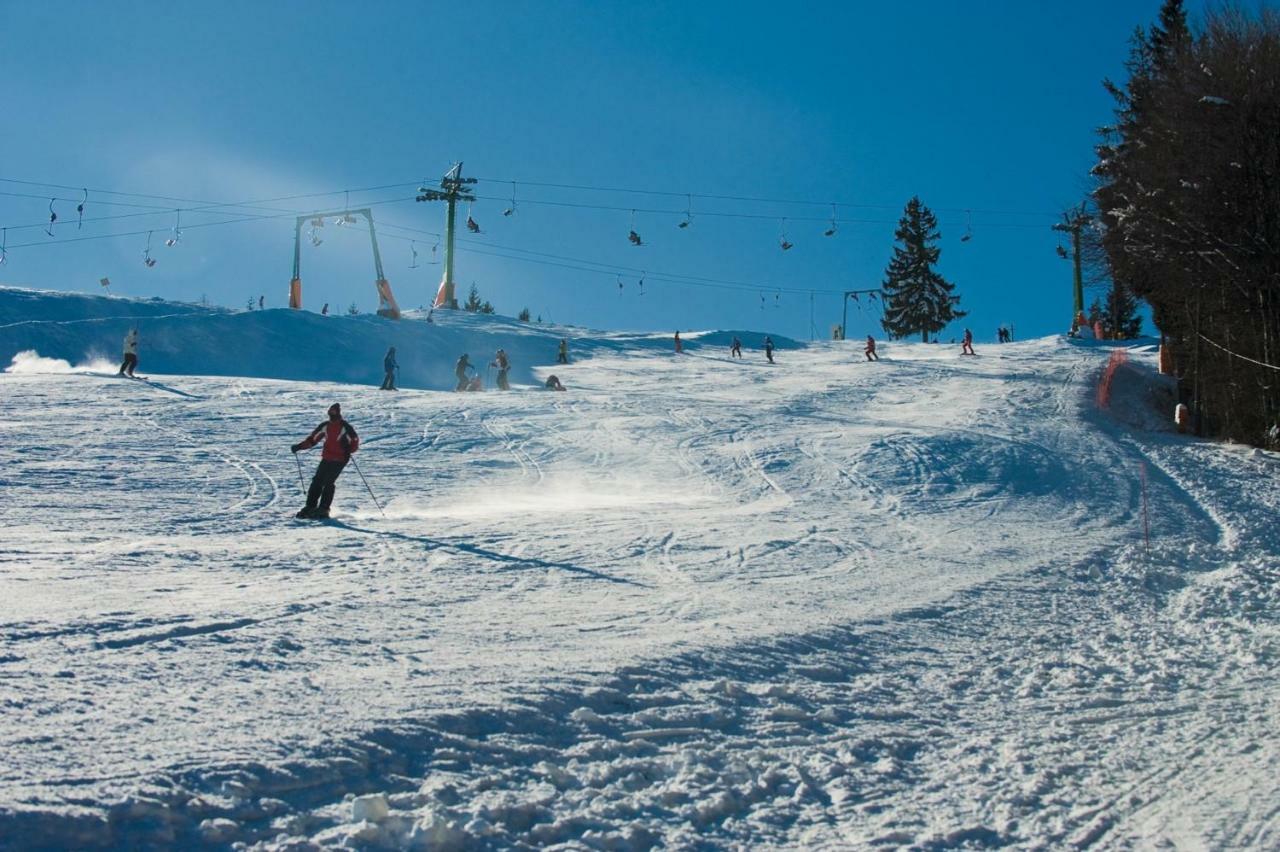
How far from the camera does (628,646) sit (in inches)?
309

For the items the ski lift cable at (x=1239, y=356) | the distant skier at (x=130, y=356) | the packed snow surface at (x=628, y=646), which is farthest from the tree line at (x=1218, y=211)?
the distant skier at (x=130, y=356)

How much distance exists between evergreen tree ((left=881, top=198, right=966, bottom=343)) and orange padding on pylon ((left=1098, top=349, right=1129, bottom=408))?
34.4 meters

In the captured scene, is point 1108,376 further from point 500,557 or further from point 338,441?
point 500,557

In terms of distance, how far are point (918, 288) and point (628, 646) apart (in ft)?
255

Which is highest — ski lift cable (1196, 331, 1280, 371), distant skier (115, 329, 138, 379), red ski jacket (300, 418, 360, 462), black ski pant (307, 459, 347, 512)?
ski lift cable (1196, 331, 1280, 371)

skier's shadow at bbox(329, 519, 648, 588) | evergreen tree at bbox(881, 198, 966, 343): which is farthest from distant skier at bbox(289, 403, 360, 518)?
evergreen tree at bbox(881, 198, 966, 343)

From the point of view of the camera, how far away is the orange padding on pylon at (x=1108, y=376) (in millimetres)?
33125

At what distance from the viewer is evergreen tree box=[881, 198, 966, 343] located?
265 ft

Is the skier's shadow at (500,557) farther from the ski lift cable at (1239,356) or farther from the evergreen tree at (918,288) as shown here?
the evergreen tree at (918,288)

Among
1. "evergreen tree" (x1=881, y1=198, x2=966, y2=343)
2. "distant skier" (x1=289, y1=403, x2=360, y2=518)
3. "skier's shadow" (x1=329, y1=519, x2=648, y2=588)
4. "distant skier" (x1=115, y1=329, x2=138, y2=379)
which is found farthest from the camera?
"evergreen tree" (x1=881, y1=198, x2=966, y2=343)

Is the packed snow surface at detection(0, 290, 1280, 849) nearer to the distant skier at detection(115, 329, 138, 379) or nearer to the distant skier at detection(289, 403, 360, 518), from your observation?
the distant skier at detection(289, 403, 360, 518)

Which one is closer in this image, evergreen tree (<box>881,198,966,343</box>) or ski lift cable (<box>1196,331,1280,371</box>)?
ski lift cable (<box>1196,331,1280,371</box>)

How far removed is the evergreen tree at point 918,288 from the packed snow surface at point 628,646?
6093 cm

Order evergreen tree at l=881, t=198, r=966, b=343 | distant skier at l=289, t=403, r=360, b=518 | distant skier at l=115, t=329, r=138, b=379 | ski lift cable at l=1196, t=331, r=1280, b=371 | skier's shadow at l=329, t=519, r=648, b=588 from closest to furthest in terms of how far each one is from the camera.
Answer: skier's shadow at l=329, t=519, r=648, b=588 → distant skier at l=289, t=403, r=360, b=518 → ski lift cable at l=1196, t=331, r=1280, b=371 → distant skier at l=115, t=329, r=138, b=379 → evergreen tree at l=881, t=198, r=966, b=343
